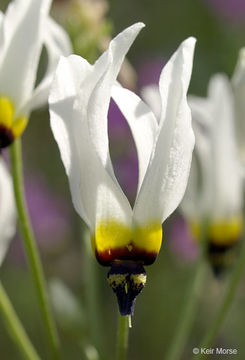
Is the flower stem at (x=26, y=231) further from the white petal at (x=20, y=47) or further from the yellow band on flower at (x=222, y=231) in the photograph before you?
the yellow band on flower at (x=222, y=231)

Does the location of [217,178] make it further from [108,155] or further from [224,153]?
[108,155]

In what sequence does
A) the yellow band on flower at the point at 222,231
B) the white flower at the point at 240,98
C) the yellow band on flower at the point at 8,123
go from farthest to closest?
the yellow band on flower at the point at 222,231, the white flower at the point at 240,98, the yellow band on flower at the point at 8,123

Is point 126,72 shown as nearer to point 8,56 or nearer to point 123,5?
point 8,56

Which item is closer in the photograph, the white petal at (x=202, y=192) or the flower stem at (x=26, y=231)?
the flower stem at (x=26, y=231)

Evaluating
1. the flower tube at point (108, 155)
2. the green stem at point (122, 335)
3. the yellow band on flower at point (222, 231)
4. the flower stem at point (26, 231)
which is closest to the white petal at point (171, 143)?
the flower tube at point (108, 155)

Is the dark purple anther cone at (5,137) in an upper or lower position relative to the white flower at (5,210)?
upper

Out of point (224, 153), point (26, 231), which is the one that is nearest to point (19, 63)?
point (26, 231)
